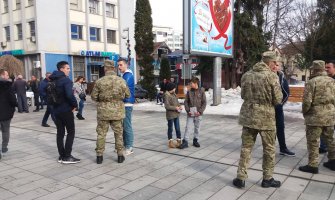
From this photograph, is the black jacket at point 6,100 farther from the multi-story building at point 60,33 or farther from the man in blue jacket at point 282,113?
the multi-story building at point 60,33

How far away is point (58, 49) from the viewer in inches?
1147

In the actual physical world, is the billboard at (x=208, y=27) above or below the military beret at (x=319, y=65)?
above

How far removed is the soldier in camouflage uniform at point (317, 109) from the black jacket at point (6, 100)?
17.3ft

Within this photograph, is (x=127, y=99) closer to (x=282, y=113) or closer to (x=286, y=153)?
(x=282, y=113)

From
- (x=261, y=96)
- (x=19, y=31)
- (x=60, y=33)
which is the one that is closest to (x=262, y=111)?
(x=261, y=96)

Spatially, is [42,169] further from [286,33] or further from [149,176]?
[286,33]

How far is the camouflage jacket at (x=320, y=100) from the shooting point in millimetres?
4680

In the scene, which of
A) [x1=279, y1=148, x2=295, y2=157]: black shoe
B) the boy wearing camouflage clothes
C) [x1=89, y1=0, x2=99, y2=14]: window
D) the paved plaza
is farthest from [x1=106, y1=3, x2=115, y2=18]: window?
[x1=279, y1=148, x2=295, y2=157]: black shoe

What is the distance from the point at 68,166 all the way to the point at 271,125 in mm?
3473

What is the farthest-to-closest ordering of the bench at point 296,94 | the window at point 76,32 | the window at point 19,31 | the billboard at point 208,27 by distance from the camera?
the window at point 76,32, the window at point 19,31, the bench at point 296,94, the billboard at point 208,27

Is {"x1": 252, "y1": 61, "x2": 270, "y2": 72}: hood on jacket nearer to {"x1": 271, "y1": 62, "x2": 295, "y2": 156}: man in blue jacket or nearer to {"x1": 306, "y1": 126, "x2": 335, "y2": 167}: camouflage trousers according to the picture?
{"x1": 306, "y1": 126, "x2": 335, "y2": 167}: camouflage trousers

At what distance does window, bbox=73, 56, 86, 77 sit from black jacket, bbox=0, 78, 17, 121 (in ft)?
84.1

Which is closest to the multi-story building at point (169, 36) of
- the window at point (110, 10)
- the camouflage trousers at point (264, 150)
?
the window at point (110, 10)

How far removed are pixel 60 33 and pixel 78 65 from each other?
3641 millimetres
